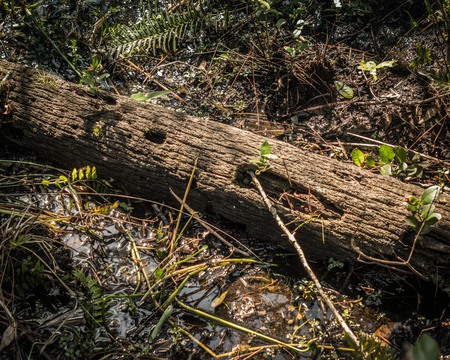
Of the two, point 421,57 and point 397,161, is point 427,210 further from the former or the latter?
point 421,57

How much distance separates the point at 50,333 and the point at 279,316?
1333mm

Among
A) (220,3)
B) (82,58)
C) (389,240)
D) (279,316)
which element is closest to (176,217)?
(279,316)

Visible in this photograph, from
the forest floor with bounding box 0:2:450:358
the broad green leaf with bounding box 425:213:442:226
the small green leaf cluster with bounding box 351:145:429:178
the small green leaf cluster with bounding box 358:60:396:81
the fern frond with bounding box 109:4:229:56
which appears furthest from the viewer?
the fern frond with bounding box 109:4:229:56

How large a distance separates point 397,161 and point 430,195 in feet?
1.67

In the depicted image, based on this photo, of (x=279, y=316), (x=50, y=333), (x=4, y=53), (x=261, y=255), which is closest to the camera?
(x=50, y=333)

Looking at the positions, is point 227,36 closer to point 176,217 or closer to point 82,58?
point 82,58

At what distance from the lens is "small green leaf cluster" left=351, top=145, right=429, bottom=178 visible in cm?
289

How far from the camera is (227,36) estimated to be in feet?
13.8

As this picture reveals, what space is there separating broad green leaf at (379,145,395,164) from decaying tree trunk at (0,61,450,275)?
0.17 m

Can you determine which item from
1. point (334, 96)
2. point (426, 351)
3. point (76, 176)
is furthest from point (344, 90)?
point (426, 351)

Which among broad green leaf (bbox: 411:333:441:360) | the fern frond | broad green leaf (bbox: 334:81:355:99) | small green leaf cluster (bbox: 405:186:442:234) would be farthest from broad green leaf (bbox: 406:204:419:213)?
the fern frond

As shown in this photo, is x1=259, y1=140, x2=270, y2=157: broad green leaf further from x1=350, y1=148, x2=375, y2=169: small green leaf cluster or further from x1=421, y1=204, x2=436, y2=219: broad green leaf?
x1=421, y1=204, x2=436, y2=219: broad green leaf

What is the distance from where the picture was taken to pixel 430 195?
253cm

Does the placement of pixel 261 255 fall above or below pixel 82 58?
below
